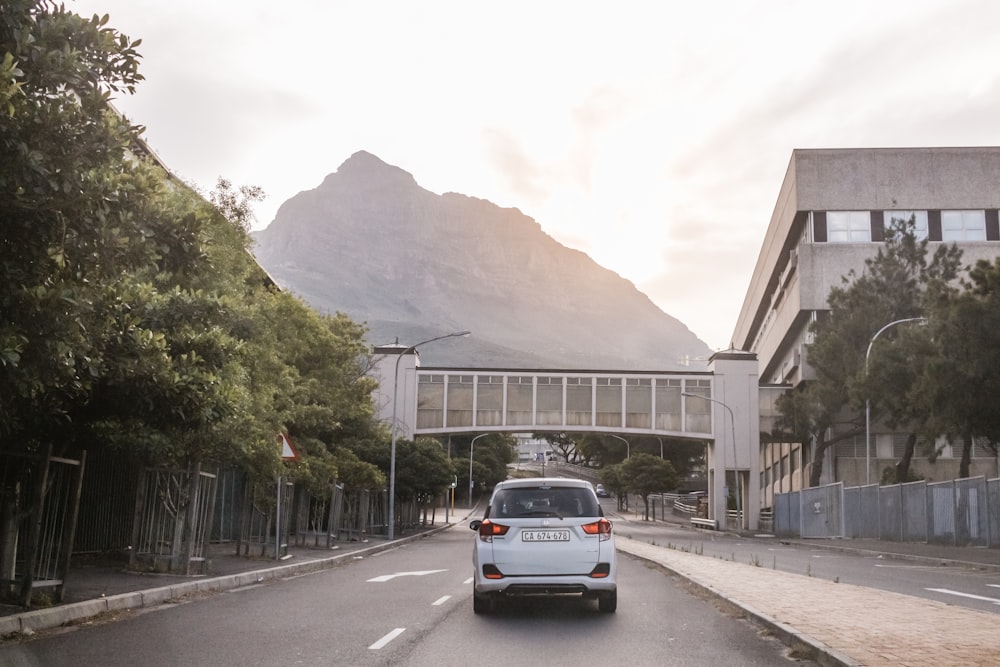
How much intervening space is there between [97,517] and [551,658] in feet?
49.5

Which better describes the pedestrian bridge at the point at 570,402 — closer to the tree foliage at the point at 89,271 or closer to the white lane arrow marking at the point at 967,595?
the white lane arrow marking at the point at 967,595

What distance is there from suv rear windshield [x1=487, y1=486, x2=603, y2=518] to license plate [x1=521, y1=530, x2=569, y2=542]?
0.27 m

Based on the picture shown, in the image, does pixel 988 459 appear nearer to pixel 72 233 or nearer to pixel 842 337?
pixel 842 337

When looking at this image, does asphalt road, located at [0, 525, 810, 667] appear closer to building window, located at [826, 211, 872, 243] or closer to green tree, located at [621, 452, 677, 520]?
building window, located at [826, 211, 872, 243]

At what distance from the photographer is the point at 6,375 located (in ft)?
28.8

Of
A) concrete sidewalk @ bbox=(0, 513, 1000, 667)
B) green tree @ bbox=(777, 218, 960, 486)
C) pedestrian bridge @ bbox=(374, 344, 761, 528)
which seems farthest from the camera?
pedestrian bridge @ bbox=(374, 344, 761, 528)

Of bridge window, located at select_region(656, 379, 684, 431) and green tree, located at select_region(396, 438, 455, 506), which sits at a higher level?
bridge window, located at select_region(656, 379, 684, 431)

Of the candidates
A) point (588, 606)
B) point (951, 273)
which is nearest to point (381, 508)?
point (951, 273)

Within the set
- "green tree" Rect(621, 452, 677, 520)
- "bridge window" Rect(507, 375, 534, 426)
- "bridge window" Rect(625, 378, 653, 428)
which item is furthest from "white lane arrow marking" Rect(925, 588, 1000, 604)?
"green tree" Rect(621, 452, 677, 520)

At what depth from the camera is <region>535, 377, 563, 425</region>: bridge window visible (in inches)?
2594

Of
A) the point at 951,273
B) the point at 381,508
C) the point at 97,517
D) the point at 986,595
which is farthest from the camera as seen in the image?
the point at 381,508

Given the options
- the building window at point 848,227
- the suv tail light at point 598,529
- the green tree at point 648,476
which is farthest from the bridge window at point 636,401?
the suv tail light at point 598,529

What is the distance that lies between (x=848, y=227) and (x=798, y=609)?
55.7 meters

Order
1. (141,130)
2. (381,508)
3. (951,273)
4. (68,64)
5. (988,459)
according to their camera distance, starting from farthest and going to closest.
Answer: (988,459)
(381,508)
(951,273)
(141,130)
(68,64)
